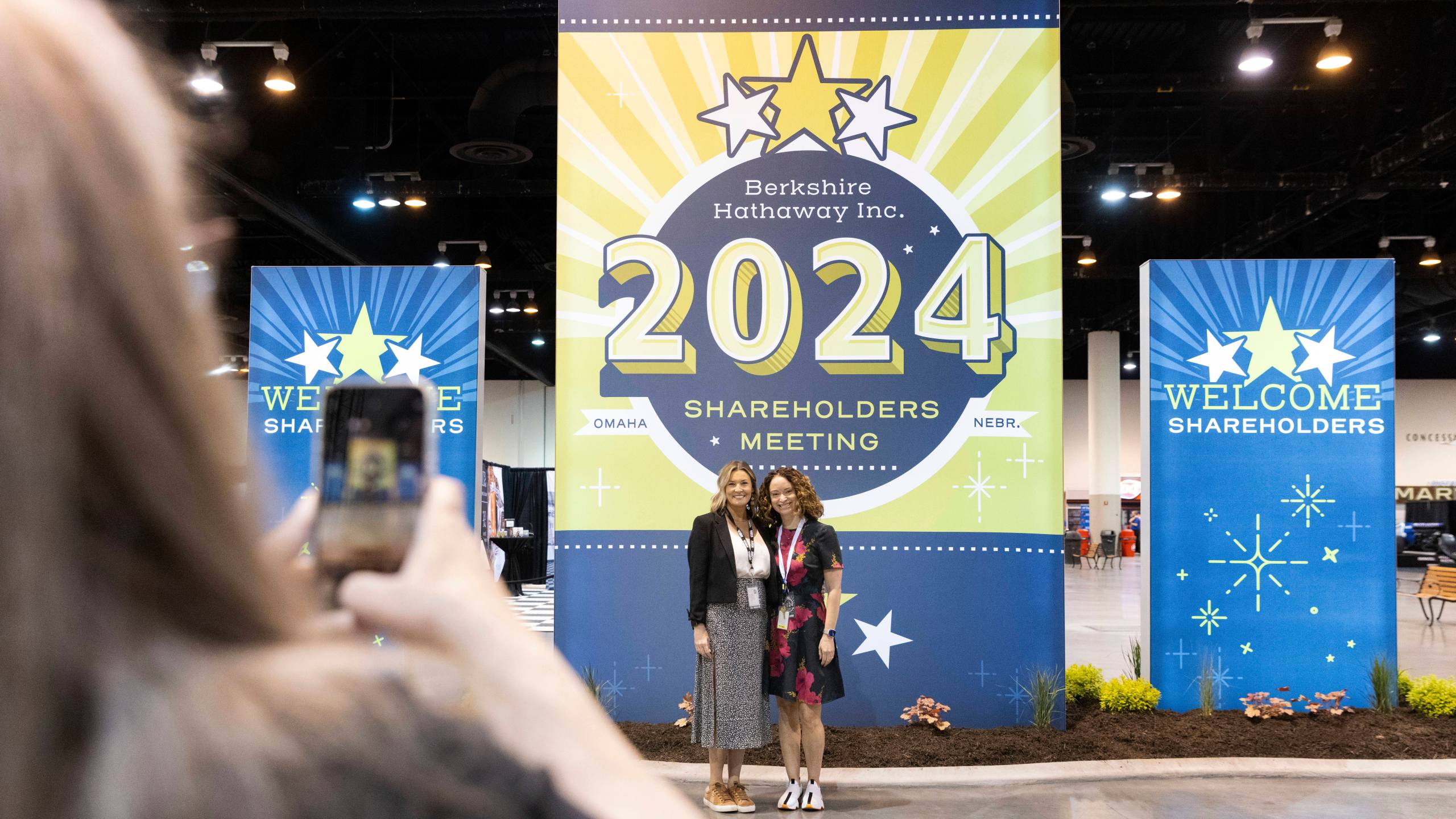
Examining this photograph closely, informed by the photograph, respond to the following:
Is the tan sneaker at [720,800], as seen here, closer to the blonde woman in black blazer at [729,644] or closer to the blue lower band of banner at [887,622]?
the blonde woman in black blazer at [729,644]

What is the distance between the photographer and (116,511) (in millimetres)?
425

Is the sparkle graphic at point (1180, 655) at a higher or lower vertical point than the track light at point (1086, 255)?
lower

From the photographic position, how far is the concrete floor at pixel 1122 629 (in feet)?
31.1

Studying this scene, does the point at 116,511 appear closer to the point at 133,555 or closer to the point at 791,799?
the point at 133,555

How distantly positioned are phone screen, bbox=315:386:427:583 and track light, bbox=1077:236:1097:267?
→ 1647 centimetres

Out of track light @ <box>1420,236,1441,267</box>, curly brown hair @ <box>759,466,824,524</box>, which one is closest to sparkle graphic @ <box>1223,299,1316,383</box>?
curly brown hair @ <box>759,466,824,524</box>

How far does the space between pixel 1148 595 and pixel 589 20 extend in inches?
192

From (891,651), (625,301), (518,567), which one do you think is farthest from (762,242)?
(518,567)

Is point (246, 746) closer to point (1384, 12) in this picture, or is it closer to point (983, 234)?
point (983, 234)

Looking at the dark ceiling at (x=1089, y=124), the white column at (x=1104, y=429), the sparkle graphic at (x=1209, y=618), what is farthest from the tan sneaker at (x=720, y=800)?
the white column at (x=1104, y=429)

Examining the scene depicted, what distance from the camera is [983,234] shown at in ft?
19.9

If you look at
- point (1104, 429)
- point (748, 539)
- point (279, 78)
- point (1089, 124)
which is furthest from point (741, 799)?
point (1104, 429)

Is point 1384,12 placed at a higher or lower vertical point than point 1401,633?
higher

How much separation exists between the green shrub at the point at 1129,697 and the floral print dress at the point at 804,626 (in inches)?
89.1
